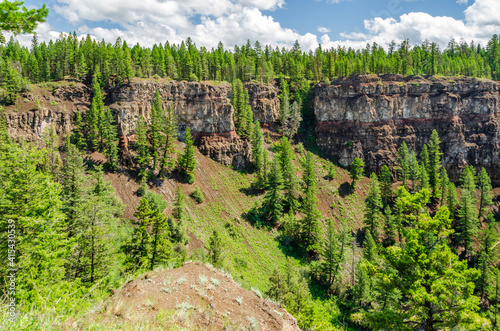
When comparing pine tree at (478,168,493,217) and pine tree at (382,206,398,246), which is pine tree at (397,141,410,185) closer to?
pine tree at (478,168,493,217)

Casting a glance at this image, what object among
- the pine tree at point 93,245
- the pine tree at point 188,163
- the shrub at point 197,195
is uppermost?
the pine tree at point 188,163

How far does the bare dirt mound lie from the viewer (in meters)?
7.32

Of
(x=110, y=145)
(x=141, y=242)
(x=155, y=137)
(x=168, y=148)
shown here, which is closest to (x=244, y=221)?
(x=168, y=148)

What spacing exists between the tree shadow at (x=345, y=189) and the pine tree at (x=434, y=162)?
18.7 m

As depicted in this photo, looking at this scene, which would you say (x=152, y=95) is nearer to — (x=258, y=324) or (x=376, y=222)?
(x=376, y=222)

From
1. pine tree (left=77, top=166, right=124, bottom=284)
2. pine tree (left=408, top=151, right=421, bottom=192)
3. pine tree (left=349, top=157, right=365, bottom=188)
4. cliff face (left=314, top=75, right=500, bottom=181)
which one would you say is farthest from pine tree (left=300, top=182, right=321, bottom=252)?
pine tree (left=408, top=151, right=421, bottom=192)

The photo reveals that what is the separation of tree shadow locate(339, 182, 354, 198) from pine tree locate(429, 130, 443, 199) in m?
18.7

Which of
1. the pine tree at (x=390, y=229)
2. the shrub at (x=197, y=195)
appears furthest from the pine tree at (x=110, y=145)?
the pine tree at (x=390, y=229)

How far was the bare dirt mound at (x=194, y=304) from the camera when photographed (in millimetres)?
7316

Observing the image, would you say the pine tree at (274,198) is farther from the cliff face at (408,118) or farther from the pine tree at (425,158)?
the pine tree at (425,158)

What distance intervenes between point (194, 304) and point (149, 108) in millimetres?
55723

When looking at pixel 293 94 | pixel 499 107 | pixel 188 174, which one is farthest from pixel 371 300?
pixel 499 107

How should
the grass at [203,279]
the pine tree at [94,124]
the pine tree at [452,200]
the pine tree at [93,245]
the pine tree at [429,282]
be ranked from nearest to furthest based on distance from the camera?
the pine tree at [429,282] → the grass at [203,279] → the pine tree at [93,245] → the pine tree at [94,124] → the pine tree at [452,200]

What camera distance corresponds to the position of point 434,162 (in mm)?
65625
